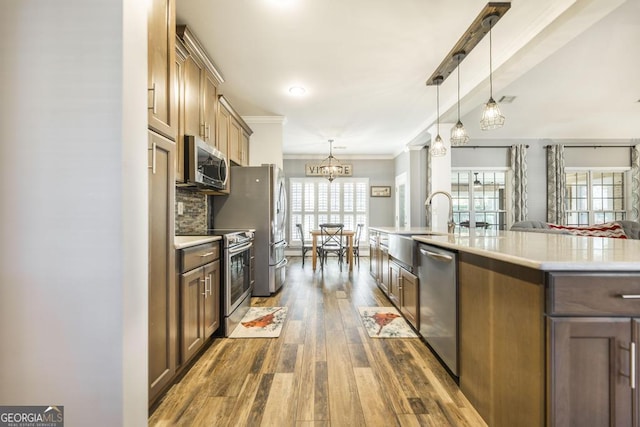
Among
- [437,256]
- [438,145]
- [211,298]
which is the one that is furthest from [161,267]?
[438,145]

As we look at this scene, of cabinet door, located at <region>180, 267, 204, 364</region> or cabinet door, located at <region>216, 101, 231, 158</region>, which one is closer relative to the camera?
cabinet door, located at <region>180, 267, 204, 364</region>

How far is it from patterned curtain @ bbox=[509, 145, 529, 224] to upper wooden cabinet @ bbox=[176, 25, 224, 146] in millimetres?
5954

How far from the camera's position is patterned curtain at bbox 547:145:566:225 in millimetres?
5812

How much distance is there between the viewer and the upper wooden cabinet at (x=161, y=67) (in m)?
1.48

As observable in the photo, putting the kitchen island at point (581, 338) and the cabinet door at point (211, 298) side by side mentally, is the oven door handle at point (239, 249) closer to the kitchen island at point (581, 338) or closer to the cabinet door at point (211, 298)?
the cabinet door at point (211, 298)

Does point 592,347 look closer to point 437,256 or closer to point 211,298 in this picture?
point 437,256

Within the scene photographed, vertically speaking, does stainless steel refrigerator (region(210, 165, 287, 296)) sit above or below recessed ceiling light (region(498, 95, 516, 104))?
below

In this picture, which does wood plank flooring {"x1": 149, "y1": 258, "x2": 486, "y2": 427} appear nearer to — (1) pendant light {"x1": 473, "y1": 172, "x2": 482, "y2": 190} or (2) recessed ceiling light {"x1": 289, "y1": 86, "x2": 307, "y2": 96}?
(2) recessed ceiling light {"x1": 289, "y1": 86, "x2": 307, "y2": 96}

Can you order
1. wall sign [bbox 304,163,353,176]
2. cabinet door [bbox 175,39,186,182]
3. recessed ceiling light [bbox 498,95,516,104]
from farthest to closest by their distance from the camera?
1. wall sign [bbox 304,163,353,176]
2. recessed ceiling light [bbox 498,95,516,104]
3. cabinet door [bbox 175,39,186,182]

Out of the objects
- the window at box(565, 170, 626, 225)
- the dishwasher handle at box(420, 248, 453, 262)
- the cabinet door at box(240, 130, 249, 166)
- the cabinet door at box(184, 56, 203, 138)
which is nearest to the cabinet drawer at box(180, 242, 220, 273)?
the cabinet door at box(184, 56, 203, 138)

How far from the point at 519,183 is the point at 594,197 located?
1.76 meters

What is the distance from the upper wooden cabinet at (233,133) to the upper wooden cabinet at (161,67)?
153 cm

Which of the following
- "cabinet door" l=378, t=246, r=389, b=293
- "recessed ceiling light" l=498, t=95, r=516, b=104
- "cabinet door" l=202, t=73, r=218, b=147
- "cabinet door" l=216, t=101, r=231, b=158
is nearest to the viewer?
"cabinet door" l=202, t=73, r=218, b=147

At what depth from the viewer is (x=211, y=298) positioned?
215 cm
